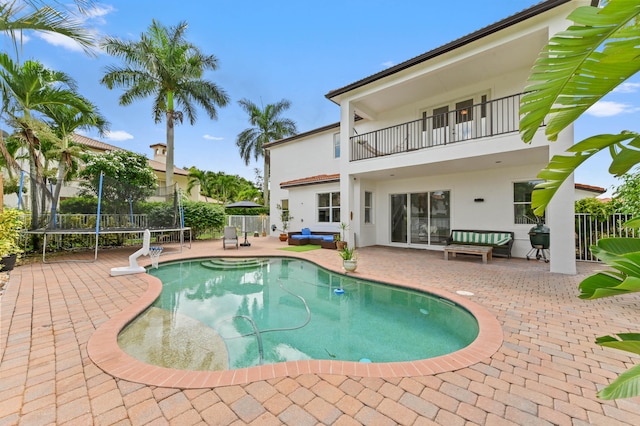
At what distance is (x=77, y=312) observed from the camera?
14.0ft

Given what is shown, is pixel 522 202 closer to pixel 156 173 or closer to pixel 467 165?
pixel 467 165

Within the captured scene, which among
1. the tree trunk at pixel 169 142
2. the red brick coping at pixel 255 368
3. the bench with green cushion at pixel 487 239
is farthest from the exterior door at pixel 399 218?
the tree trunk at pixel 169 142

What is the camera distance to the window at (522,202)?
9695mm

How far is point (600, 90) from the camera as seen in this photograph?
153cm

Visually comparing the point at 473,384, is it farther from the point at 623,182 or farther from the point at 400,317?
the point at 623,182

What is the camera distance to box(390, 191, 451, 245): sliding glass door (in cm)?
1165

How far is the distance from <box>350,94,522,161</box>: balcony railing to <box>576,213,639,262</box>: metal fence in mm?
4009

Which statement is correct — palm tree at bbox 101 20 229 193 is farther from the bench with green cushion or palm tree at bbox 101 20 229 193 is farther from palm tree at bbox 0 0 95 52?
the bench with green cushion

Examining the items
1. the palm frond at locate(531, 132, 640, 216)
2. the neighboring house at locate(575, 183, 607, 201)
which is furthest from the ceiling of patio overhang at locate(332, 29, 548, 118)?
the palm frond at locate(531, 132, 640, 216)

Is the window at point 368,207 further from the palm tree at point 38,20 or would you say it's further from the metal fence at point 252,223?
the palm tree at point 38,20

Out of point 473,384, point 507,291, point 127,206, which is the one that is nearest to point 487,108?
point 507,291

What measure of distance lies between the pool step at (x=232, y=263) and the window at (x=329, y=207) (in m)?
5.09

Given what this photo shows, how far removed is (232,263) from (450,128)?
10.4m

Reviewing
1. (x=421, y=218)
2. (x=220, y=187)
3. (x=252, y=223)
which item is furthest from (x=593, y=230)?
(x=220, y=187)
